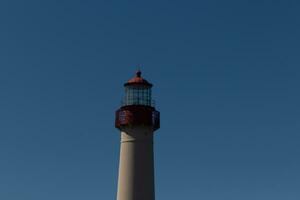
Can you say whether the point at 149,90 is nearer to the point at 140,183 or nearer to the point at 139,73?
the point at 139,73

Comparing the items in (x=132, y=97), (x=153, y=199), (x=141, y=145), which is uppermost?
(x=132, y=97)

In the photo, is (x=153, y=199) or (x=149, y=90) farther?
(x=149, y=90)

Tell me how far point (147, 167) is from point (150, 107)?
5217mm

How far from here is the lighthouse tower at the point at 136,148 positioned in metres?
61.0

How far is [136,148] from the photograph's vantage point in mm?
61906

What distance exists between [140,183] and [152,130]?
14.8 ft

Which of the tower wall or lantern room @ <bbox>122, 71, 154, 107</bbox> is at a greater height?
lantern room @ <bbox>122, 71, 154, 107</bbox>

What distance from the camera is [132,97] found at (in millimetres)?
65250

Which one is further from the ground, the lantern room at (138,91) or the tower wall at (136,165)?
the lantern room at (138,91)

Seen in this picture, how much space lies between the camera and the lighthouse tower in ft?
200

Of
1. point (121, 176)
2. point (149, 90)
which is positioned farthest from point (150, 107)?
point (121, 176)

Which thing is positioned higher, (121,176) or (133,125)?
(133,125)

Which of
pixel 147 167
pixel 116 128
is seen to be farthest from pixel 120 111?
pixel 147 167

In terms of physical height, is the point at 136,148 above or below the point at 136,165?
above
